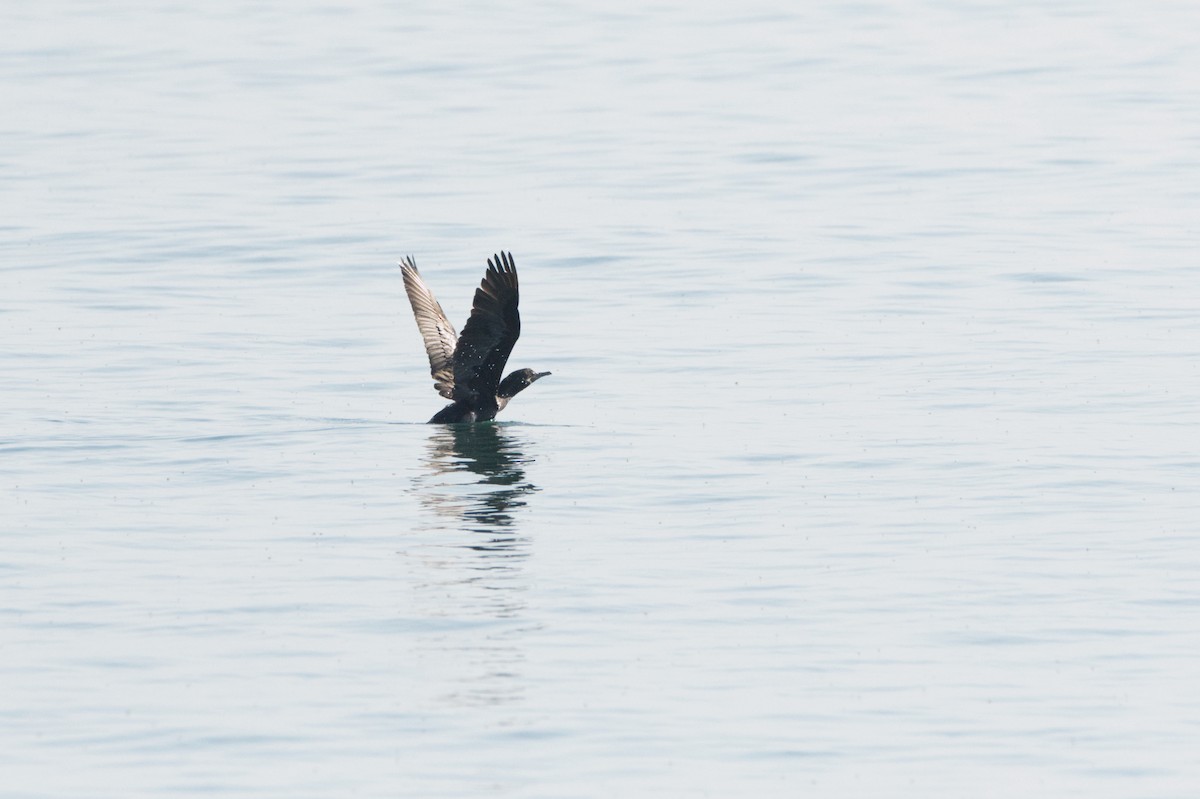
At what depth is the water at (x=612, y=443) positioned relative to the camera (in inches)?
418

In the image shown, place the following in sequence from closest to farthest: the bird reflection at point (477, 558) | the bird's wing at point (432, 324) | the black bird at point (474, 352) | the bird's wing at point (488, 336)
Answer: the bird reflection at point (477, 558), the bird's wing at point (488, 336), the black bird at point (474, 352), the bird's wing at point (432, 324)

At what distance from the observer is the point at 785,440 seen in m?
17.2

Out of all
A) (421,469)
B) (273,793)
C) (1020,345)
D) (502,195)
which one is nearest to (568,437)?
(421,469)

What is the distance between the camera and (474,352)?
17.9 m

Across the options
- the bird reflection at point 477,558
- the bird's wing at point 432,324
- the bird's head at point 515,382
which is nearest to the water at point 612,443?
the bird reflection at point 477,558

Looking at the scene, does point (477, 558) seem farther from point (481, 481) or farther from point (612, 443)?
point (612, 443)

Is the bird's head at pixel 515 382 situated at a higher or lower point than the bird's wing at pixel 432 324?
lower

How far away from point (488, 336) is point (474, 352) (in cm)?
27

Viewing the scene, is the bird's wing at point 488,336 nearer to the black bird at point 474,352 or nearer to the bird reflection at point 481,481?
the black bird at point 474,352

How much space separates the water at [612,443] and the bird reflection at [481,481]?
49 millimetres

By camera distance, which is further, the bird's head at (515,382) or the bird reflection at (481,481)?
the bird's head at (515,382)

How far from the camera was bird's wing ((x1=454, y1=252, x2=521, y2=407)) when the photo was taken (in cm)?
1683

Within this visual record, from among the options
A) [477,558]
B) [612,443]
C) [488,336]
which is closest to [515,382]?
[488,336]

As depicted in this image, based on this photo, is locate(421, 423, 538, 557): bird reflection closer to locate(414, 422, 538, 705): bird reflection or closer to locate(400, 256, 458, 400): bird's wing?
locate(414, 422, 538, 705): bird reflection
